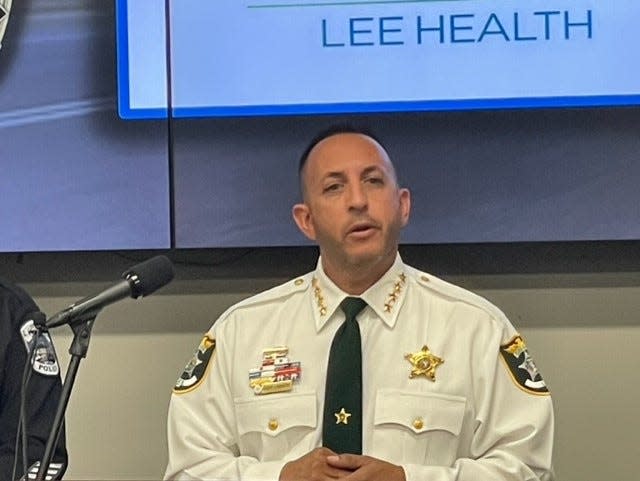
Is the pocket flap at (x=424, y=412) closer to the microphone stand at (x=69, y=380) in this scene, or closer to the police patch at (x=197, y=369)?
the police patch at (x=197, y=369)

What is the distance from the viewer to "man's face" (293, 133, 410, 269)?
2004 mm

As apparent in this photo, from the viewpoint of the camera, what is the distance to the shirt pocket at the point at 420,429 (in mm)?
1953

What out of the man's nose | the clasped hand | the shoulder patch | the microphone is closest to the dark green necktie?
the clasped hand

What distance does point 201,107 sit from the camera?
2555 mm

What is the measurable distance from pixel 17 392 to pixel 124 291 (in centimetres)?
79

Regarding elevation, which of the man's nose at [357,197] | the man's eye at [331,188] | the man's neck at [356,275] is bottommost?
the man's neck at [356,275]

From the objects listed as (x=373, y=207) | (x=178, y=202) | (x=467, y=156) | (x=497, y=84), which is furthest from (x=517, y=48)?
(x=178, y=202)

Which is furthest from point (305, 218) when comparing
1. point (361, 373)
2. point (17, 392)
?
point (17, 392)

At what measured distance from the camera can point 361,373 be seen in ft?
6.59

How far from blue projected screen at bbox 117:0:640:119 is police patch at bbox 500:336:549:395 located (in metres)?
0.71

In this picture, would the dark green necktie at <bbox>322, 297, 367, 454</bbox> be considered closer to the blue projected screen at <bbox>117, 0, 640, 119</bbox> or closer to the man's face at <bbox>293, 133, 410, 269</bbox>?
the man's face at <bbox>293, 133, 410, 269</bbox>

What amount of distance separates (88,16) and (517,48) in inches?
40.5

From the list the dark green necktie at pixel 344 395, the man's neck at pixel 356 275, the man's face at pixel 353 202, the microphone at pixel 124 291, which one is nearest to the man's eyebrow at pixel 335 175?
the man's face at pixel 353 202

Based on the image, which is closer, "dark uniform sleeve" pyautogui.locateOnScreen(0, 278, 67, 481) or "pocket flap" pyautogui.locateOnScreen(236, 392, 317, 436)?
"pocket flap" pyautogui.locateOnScreen(236, 392, 317, 436)
